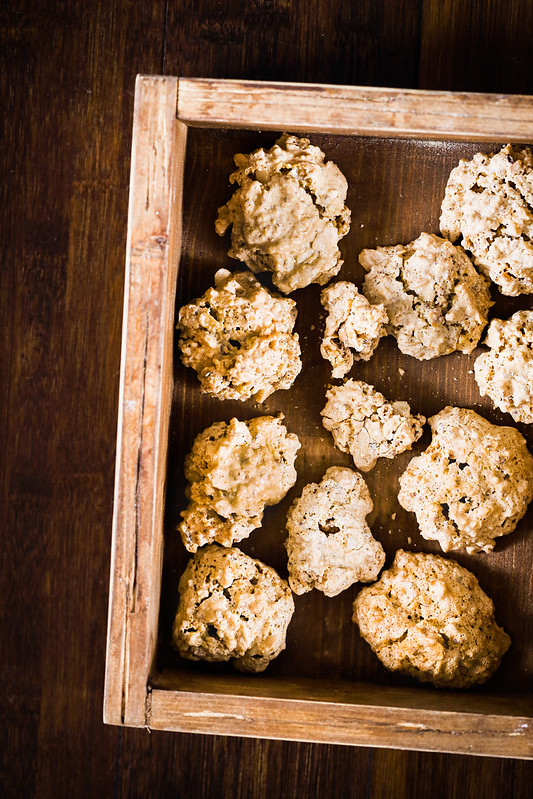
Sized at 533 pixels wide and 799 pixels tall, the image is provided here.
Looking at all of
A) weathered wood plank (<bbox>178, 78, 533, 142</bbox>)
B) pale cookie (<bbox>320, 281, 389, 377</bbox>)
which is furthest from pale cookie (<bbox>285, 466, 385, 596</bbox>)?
weathered wood plank (<bbox>178, 78, 533, 142</bbox>)

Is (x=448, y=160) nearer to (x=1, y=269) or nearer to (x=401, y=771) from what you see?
(x=1, y=269)

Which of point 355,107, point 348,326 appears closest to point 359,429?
point 348,326

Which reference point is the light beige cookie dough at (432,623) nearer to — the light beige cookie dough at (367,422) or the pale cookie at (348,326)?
the light beige cookie dough at (367,422)

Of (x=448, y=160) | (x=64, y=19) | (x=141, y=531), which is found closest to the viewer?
(x=141, y=531)

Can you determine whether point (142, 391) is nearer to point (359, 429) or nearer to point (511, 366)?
point (359, 429)

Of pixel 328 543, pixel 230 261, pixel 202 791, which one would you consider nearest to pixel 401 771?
pixel 202 791

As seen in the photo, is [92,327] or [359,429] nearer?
[359,429]

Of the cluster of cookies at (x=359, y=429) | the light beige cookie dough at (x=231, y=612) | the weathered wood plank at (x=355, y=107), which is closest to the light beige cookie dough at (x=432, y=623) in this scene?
the cluster of cookies at (x=359, y=429)
